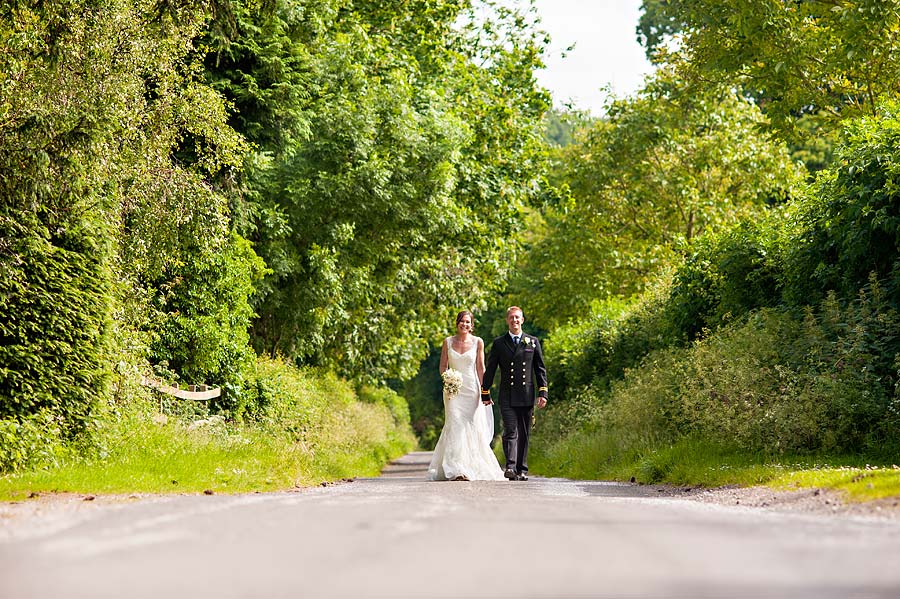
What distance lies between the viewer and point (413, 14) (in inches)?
1393

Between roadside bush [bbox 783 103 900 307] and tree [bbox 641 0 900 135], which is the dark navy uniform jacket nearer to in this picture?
roadside bush [bbox 783 103 900 307]

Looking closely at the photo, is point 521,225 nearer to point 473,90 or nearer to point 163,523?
point 473,90

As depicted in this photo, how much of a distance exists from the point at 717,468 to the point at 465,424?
16.7ft

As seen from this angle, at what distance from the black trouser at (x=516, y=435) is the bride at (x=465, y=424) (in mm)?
363

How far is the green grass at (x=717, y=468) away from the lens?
10.3 metres

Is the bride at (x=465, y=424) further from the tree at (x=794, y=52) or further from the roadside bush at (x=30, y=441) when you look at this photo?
the tree at (x=794, y=52)

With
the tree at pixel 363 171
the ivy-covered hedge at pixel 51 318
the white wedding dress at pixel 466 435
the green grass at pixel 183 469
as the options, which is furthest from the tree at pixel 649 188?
the ivy-covered hedge at pixel 51 318

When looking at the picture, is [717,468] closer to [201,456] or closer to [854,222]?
[854,222]

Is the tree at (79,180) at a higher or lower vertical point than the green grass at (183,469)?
higher

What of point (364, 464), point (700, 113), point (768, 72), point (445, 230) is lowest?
point (364, 464)

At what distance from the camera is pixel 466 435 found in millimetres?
18297

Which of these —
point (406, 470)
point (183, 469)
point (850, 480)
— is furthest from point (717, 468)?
point (406, 470)

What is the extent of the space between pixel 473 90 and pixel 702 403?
2072 centimetres

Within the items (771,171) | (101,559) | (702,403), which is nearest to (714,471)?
(702,403)
